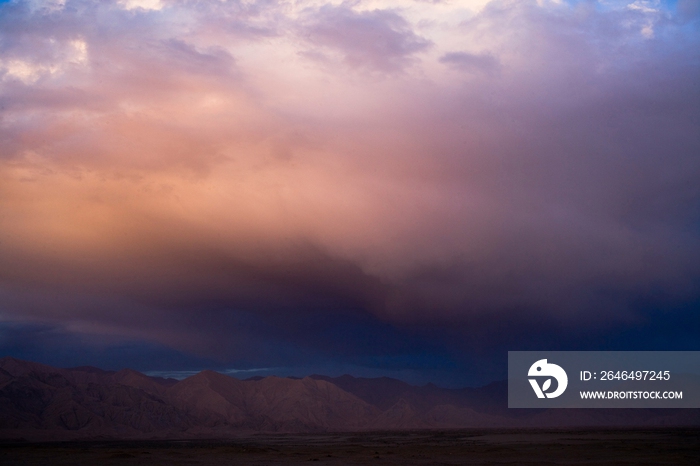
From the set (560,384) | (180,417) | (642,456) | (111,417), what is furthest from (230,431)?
(642,456)

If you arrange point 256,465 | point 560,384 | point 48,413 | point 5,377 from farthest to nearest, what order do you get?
point 5,377
point 48,413
point 560,384
point 256,465

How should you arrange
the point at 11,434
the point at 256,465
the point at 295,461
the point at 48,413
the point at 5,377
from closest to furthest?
the point at 256,465 < the point at 295,461 < the point at 11,434 < the point at 48,413 < the point at 5,377

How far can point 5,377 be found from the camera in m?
176

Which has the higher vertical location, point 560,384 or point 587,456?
point 560,384

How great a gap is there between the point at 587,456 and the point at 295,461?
25.3 meters

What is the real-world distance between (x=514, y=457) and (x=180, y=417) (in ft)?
514

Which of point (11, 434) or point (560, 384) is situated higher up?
point (560, 384)

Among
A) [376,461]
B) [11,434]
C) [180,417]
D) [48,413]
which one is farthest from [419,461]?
[180,417]

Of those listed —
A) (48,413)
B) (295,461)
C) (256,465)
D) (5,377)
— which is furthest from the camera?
(5,377)

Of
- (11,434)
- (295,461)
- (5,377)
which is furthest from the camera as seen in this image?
(5,377)

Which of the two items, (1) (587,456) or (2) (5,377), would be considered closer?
(1) (587,456)

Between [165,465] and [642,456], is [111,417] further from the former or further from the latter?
[642,456]

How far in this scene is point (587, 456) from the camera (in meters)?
53.9

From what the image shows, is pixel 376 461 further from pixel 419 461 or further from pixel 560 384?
pixel 560 384
